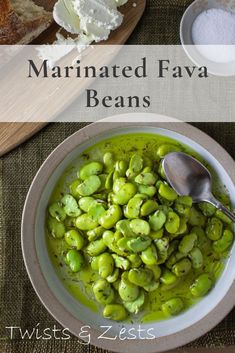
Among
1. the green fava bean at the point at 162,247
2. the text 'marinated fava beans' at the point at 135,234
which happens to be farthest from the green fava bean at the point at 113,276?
the green fava bean at the point at 162,247

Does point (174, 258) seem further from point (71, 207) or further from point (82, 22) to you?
point (82, 22)

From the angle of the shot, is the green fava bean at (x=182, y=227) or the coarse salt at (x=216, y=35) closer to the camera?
the green fava bean at (x=182, y=227)

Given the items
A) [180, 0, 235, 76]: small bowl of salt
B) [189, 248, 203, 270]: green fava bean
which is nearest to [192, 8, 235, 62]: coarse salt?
[180, 0, 235, 76]: small bowl of salt

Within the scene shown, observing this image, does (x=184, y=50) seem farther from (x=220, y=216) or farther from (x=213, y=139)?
(x=220, y=216)

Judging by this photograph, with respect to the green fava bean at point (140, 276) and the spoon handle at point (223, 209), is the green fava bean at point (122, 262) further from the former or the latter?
the spoon handle at point (223, 209)

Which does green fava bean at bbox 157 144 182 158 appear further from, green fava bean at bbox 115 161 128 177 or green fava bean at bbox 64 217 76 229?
green fava bean at bbox 64 217 76 229

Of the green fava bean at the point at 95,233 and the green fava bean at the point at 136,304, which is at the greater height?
the green fava bean at the point at 95,233
